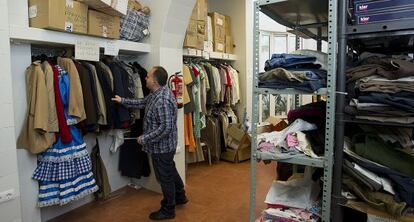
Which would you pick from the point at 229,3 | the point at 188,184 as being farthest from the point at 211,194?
the point at 229,3

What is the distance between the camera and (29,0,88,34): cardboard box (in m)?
2.24

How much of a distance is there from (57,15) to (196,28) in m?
1.81

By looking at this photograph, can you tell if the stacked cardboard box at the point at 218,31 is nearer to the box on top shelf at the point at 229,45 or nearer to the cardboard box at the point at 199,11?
the box on top shelf at the point at 229,45

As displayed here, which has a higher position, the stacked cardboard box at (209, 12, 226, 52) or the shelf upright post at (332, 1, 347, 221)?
the stacked cardboard box at (209, 12, 226, 52)

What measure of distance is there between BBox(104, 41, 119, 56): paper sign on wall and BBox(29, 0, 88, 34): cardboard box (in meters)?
0.36

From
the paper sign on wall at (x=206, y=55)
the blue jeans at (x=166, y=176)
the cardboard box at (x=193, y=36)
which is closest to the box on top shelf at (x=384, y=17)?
the blue jeans at (x=166, y=176)

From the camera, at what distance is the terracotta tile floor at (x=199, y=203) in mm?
2771

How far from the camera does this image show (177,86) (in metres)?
3.35

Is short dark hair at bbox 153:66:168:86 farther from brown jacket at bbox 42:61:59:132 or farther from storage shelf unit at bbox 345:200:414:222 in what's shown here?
storage shelf unit at bbox 345:200:414:222

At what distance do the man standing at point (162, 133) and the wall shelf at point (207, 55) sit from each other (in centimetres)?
120

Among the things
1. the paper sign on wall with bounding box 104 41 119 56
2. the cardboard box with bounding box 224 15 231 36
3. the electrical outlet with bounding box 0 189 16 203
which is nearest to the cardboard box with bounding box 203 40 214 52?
the cardboard box with bounding box 224 15 231 36

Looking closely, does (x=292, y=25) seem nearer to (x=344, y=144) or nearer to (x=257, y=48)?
(x=257, y=48)

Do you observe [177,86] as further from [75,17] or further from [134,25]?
[75,17]

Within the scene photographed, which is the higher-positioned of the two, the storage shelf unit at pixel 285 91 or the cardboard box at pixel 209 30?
the cardboard box at pixel 209 30
